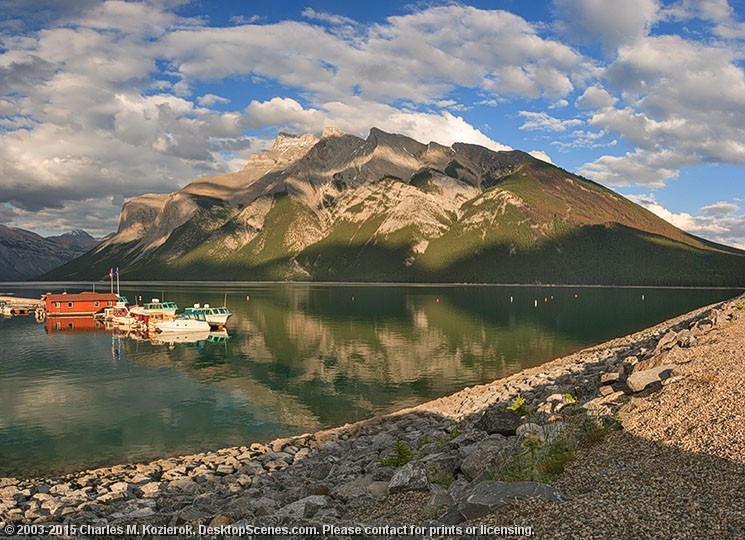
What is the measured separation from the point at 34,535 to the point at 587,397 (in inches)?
1006

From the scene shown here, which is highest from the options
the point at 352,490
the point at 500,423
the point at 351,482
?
the point at 500,423

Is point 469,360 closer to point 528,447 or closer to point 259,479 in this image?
point 259,479

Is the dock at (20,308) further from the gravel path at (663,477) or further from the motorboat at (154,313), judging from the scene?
the gravel path at (663,477)

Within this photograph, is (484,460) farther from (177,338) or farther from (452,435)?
(177,338)

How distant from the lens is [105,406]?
50688 mm

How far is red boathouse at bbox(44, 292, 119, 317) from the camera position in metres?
146

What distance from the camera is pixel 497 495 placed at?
46.2 ft

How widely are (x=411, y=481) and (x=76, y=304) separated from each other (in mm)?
156819

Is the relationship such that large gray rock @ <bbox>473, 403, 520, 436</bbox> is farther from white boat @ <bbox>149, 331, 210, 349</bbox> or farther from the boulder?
white boat @ <bbox>149, 331, 210, 349</bbox>

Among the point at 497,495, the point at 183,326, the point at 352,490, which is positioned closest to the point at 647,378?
the point at 497,495

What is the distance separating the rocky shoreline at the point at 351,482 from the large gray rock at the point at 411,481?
0.13 feet

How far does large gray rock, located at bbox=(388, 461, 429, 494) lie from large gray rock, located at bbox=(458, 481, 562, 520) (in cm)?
367

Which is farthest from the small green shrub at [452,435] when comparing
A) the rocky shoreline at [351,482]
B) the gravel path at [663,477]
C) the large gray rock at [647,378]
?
the gravel path at [663,477]

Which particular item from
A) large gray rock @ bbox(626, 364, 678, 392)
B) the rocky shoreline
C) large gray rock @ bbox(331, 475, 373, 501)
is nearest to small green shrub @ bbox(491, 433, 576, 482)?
the rocky shoreline
